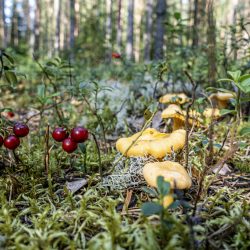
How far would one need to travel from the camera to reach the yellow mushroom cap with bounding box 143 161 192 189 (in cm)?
162

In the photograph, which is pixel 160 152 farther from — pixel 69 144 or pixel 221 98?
pixel 221 98

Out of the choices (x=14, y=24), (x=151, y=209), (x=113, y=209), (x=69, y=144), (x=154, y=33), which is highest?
(x=14, y=24)

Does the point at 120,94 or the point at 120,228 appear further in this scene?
the point at 120,94

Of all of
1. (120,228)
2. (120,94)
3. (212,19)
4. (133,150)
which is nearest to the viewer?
(120,228)

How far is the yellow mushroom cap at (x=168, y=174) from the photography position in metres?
1.62

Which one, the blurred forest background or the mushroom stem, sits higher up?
the blurred forest background

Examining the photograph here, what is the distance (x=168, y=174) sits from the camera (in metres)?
1.63

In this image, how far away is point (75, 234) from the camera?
155 centimetres

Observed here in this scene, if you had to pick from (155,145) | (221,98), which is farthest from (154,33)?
(155,145)

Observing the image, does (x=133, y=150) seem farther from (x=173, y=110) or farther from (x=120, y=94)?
(x=120, y=94)

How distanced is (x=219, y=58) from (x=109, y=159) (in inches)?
102

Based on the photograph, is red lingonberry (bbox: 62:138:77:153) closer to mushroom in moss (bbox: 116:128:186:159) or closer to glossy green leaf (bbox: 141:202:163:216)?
mushroom in moss (bbox: 116:128:186:159)

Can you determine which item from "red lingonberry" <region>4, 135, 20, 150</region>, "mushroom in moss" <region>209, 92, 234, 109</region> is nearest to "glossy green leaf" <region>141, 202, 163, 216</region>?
"red lingonberry" <region>4, 135, 20, 150</region>

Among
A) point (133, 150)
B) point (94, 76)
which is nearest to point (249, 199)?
point (133, 150)
